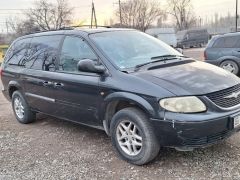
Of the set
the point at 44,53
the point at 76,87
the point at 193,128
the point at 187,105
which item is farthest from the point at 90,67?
the point at 44,53

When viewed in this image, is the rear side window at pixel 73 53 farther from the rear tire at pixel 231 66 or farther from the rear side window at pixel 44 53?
Answer: the rear tire at pixel 231 66

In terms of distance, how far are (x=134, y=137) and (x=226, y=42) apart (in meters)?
8.88

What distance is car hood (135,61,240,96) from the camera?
424cm

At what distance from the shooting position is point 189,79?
14.6ft

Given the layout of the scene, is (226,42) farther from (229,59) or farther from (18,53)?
(18,53)

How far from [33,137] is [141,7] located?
226ft

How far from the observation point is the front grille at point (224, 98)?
4.23m

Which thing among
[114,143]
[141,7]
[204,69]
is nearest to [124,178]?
[114,143]

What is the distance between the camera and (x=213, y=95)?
→ 13.9ft

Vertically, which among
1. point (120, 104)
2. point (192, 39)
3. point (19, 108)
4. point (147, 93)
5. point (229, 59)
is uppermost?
point (147, 93)

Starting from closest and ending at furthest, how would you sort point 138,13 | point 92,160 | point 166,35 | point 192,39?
1. point 92,160
2. point 166,35
3. point 192,39
4. point 138,13

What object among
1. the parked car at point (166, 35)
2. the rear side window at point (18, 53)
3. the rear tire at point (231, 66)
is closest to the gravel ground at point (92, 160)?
the rear side window at point (18, 53)

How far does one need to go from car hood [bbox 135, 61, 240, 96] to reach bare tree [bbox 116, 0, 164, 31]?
219 ft

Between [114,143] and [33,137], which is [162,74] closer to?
[114,143]
